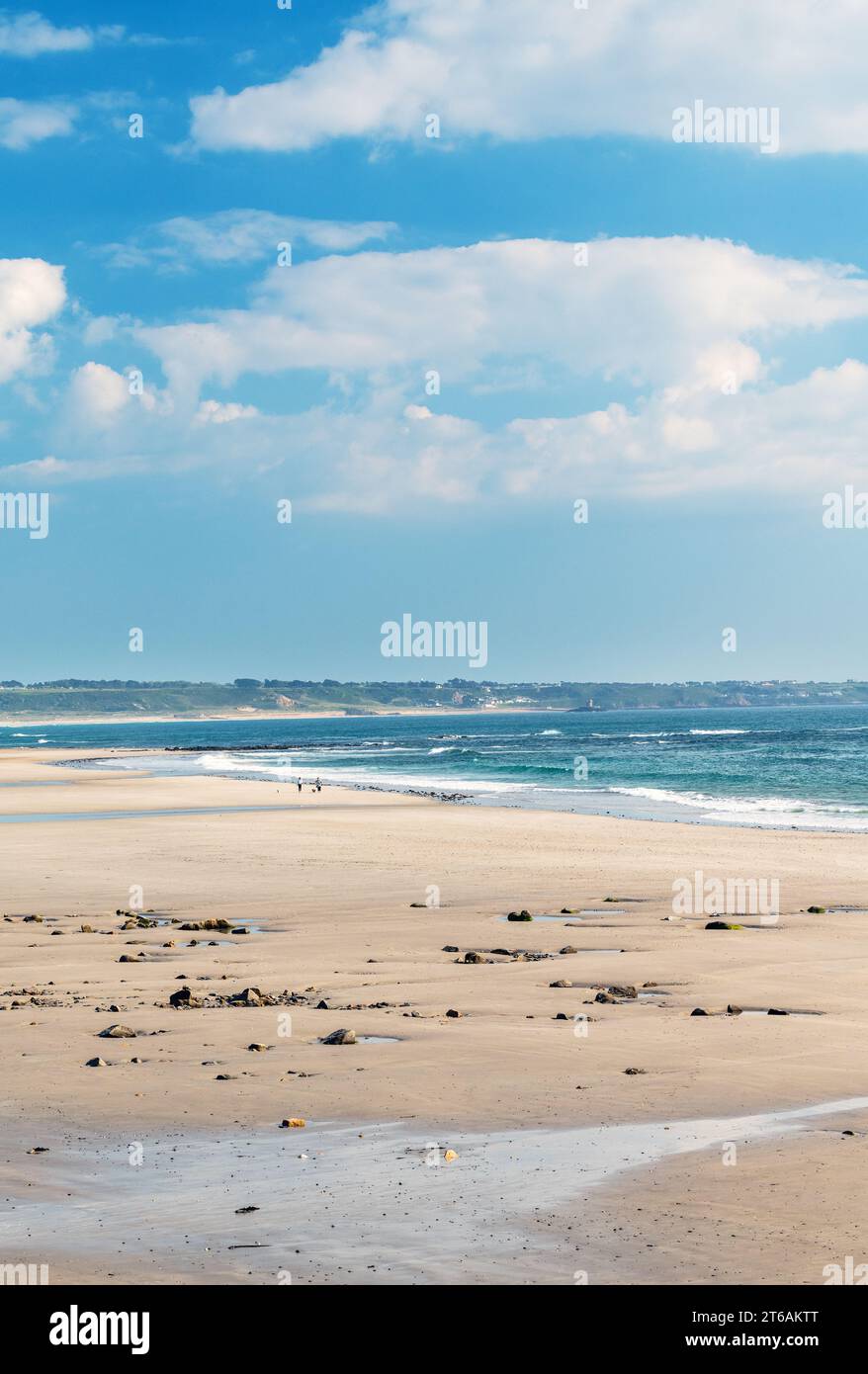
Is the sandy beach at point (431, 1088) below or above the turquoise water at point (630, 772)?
below

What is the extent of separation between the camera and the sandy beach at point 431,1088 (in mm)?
7484

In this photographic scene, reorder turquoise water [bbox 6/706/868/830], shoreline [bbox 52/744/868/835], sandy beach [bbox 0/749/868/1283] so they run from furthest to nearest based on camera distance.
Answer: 1. turquoise water [bbox 6/706/868/830]
2. shoreline [bbox 52/744/868/835]
3. sandy beach [bbox 0/749/868/1283]

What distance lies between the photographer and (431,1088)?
1108cm

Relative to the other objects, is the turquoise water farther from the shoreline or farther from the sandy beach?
the sandy beach

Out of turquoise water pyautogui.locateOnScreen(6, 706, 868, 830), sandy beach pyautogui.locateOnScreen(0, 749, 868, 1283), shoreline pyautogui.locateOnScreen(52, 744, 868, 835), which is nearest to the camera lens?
sandy beach pyautogui.locateOnScreen(0, 749, 868, 1283)

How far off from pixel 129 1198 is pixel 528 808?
42.2 meters

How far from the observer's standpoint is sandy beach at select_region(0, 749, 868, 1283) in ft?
24.6

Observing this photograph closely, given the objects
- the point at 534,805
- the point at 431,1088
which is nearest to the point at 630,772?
the point at 534,805

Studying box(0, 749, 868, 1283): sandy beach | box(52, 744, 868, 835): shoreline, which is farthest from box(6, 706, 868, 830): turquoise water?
box(0, 749, 868, 1283): sandy beach

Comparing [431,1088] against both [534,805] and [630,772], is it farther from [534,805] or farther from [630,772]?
[630,772]

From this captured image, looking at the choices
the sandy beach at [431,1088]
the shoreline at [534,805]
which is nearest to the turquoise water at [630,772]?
the shoreline at [534,805]

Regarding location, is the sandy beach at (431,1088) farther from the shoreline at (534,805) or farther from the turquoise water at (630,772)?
the turquoise water at (630,772)
